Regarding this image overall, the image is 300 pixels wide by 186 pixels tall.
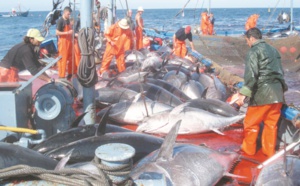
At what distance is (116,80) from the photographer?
25.8 ft

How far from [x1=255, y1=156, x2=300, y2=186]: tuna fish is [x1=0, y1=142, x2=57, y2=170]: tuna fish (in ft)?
6.95

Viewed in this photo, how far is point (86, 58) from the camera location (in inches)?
193

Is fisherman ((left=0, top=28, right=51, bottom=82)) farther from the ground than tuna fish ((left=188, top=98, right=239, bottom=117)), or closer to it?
farther from the ground

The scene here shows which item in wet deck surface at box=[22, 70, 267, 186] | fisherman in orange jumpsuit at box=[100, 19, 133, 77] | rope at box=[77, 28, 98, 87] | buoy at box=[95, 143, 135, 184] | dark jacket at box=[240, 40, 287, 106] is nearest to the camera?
buoy at box=[95, 143, 135, 184]

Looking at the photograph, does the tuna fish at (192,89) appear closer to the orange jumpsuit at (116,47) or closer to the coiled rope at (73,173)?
the orange jumpsuit at (116,47)

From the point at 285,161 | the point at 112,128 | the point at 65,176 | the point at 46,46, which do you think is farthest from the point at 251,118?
the point at 46,46

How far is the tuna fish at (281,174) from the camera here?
3.39 meters

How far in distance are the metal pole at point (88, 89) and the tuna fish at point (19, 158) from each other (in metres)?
2.00

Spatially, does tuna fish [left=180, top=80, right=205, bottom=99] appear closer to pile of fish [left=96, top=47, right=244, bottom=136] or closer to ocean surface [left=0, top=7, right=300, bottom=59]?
pile of fish [left=96, top=47, right=244, bottom=136]

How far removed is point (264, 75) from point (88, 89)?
2548 mm

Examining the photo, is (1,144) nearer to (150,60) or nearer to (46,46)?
(150,60)

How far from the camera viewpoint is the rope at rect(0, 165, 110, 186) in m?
2.36

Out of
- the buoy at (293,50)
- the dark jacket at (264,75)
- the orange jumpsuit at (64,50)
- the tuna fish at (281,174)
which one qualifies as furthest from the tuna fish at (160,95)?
the buoy at (293,50)

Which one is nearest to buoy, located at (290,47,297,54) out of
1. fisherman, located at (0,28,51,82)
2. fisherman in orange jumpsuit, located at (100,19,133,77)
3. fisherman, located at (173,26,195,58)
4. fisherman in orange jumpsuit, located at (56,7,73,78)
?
fisherman, located at (173,26,195,58)
